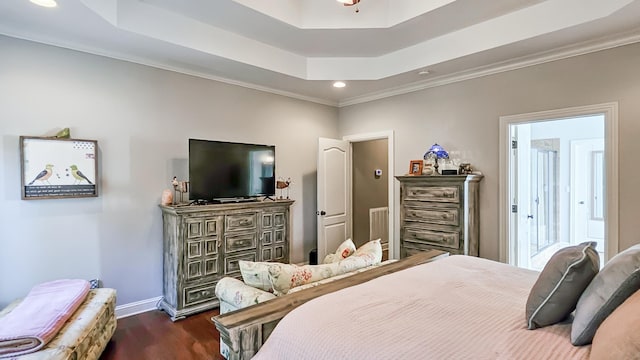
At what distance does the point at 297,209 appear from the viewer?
4.90m

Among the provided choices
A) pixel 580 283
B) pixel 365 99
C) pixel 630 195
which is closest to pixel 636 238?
pixel 630 195

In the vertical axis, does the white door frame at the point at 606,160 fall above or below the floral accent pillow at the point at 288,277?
above

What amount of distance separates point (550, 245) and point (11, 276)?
25.0 ft

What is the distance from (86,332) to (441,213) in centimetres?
338

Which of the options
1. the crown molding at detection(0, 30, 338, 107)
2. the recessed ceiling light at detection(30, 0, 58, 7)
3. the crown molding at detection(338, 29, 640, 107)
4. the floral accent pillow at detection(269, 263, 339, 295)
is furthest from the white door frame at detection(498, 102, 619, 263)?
the recessed ceiling light at detection(30, 0, 58, 7)

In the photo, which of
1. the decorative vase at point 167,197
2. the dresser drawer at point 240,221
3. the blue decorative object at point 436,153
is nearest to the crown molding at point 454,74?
the blue decorative object at point 436,153

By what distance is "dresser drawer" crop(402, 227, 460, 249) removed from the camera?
12.0 ft

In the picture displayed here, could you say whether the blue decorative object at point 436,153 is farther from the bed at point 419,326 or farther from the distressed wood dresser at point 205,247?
the bed at point 419,326

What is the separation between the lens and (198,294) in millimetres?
3418

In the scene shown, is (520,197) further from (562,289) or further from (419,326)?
(419,326)

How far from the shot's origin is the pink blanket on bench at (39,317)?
6.27 ft

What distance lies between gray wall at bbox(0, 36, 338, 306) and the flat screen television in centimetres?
37

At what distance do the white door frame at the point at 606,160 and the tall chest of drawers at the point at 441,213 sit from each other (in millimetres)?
266

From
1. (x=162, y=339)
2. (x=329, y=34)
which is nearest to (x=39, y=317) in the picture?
(x=162, y=339)
